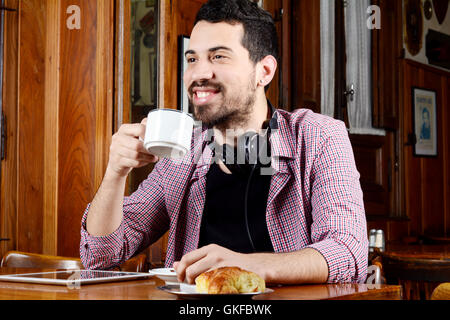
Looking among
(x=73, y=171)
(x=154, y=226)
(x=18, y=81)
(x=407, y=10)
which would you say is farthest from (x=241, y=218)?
(x=407, y=10)

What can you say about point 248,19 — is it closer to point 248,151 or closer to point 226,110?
point 226,110

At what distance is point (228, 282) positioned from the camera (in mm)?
899

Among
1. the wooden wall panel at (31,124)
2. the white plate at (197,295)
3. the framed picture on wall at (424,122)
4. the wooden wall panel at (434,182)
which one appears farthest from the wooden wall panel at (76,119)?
the wooden wall panel at (434,182)

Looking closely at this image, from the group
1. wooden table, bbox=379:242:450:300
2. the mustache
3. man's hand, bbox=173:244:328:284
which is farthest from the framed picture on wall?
man's hand, bbox=173:244:328:284

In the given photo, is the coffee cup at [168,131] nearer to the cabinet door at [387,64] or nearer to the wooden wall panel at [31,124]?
the wooden wall panel at [31,124]

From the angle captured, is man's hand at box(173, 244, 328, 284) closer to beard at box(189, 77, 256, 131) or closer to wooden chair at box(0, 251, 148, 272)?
beard at box(189, 77, 256, 131)

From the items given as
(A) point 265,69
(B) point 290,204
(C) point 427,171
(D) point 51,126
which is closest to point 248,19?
(A) point 265,69

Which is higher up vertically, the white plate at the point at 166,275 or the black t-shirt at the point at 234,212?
the black t-shirt at the point at 234,212

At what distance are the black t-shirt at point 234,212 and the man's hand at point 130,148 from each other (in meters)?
0.39

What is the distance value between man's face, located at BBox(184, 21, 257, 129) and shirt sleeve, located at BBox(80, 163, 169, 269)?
11.0 inches

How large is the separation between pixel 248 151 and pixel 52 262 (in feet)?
2.67

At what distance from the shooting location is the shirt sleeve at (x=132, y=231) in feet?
4.99

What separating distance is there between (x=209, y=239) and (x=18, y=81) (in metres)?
1.58
